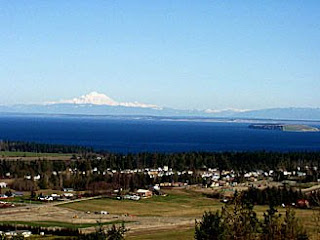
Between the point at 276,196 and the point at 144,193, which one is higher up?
the point at 276,196

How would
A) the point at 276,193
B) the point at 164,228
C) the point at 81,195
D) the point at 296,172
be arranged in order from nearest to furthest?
the point at 164,228 < the point at 276,193 < the point at 81,195 < the point at 296,172

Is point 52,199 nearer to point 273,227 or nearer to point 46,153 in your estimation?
point 273,227

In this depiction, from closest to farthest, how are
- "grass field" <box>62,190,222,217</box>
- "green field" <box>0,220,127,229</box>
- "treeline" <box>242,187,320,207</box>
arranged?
"green field" <box>0,220,127,229</box> → "grass field" <box>62,190,222,217</box> → "treeline" <box>242,187,320,207</box>

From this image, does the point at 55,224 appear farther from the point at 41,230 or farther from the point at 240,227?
the point at 240,227

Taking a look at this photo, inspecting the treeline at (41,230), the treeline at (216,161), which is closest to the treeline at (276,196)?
the treeline at (41,230)

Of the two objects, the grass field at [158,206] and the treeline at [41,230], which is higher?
the treeline at [41,230]

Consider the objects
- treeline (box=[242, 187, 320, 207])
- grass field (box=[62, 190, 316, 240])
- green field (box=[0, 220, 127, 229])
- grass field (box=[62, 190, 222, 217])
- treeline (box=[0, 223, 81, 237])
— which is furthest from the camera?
treeline (box=[242, 187, 320, 207])

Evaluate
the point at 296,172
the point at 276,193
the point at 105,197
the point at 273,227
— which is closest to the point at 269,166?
the point at 296,172

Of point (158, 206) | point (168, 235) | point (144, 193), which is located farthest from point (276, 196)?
point (168, 235)

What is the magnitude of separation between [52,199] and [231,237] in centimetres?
3486

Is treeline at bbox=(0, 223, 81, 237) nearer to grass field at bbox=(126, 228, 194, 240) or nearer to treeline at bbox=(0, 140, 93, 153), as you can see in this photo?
grass field at bbox=(126, 228, 194, 240)

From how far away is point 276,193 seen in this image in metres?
49.8

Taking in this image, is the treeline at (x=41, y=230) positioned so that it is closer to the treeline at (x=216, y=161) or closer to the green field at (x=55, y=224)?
the green field at (x=55, y=224)

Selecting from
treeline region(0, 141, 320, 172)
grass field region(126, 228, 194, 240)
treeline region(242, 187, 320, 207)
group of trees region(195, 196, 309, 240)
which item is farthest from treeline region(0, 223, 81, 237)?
treeline region(0, 141, 320, 172)
